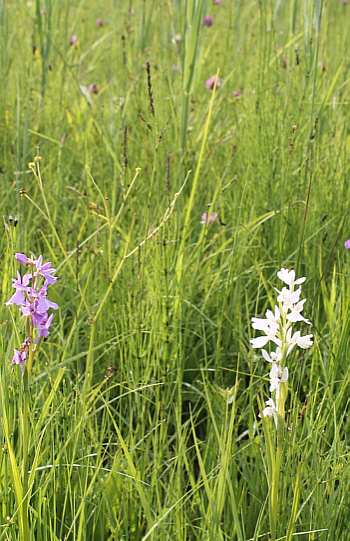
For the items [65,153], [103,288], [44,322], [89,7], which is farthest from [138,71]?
[89,7]

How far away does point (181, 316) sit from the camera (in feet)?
4.46

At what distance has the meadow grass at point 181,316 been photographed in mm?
921

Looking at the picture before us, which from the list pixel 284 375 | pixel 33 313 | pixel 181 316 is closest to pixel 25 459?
pixel 33 313

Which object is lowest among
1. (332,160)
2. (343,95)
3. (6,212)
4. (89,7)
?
(6,212)

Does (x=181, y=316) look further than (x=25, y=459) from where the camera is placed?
Yes

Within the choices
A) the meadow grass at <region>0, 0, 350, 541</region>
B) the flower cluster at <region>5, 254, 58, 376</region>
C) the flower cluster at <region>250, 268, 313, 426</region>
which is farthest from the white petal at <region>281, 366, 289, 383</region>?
the flower cluster at <region>5, 254, 58, 376</region>

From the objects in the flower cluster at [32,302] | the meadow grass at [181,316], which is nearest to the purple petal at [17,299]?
the flower cluster at [32,302]

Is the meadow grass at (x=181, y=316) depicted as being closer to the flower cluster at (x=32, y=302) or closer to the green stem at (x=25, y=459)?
the green stem at (x=25, y=459)

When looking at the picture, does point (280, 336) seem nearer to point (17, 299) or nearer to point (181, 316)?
point (17, 299)

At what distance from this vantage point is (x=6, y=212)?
1904 millimetres

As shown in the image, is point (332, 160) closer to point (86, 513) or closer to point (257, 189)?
point (257, 189)

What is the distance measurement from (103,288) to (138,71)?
4.75ft

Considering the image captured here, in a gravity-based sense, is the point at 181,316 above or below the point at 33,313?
below

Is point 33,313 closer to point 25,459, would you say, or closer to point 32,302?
point 32,302
